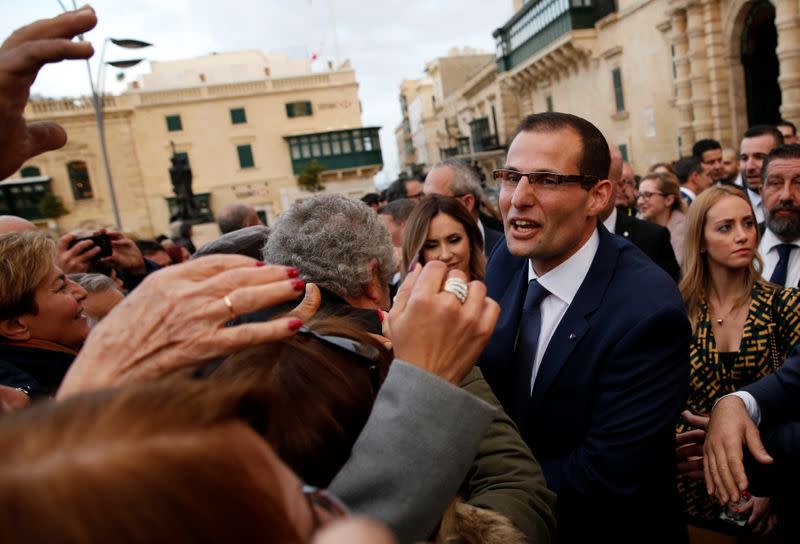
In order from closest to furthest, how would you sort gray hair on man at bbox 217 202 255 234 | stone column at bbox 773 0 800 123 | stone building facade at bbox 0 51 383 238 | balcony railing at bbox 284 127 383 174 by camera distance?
gray hair on man at bbox 217 202 255 234, stone column at bbox 773 0 800 123, stone building facade at bbox 0 51 383 238, balcony railing at bbox 284 127 383 174

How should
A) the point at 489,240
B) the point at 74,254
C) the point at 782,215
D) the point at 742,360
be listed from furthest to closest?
the point at 489,240 → the point at 74,254 → the point at 782,215 → the point at 742,360

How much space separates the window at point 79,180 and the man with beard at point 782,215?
37.6 meters

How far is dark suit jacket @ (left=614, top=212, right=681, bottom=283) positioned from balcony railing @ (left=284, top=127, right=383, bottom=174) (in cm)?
3211

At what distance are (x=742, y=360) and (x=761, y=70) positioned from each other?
56.9 ft

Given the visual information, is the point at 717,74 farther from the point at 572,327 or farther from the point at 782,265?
the point at 572,327

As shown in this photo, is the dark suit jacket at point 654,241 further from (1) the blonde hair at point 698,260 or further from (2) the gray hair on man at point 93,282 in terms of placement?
(2) the gray hair on man at point 93,282

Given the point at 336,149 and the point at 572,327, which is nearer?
the point at 572,327

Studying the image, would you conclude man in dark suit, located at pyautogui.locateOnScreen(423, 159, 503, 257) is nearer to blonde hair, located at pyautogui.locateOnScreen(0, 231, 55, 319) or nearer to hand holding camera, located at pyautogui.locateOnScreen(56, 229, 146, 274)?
hand holding camera, located at pyautogui.locateOnScreen(56, 229, 146, 274)

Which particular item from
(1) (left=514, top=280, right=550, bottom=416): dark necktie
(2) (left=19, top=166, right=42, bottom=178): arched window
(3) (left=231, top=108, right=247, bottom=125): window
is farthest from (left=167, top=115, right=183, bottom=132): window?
(1) (left=514, top=280, right=550, bottom=416): dark necktie

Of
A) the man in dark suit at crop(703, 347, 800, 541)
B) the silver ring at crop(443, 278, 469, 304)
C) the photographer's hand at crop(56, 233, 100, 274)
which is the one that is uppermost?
the photographer's hand at crop(56, 233, 100, 274)

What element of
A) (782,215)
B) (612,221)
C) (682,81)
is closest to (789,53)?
(682,81)

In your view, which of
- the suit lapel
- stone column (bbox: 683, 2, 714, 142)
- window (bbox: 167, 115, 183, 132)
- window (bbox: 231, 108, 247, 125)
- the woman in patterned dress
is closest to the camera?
the suit lapel

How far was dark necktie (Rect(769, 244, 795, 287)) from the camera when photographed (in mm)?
3117

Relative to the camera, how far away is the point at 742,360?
2482mm
